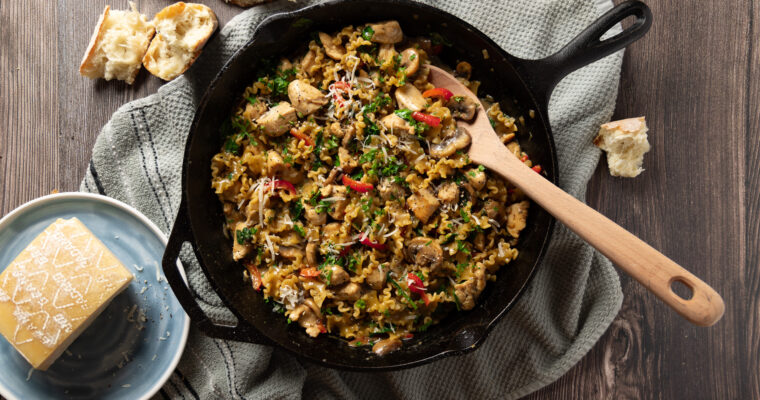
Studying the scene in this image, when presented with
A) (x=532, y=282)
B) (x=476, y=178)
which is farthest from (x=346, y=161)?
(x=532, y=282)

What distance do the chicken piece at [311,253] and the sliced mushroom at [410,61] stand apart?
1104 millimetres

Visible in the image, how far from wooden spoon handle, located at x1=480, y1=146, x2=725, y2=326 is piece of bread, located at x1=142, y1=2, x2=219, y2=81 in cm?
205

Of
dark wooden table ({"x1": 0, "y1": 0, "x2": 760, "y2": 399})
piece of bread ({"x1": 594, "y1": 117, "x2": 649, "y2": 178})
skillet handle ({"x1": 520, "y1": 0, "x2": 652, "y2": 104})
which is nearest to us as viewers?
skillet handle ({"x1": 520, "y1": 0, "x2": 652, "y2": 104})

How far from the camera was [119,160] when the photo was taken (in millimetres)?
3609

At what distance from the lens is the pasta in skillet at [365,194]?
10.2ft

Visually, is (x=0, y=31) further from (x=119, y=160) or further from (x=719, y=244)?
(x=719, y=244)

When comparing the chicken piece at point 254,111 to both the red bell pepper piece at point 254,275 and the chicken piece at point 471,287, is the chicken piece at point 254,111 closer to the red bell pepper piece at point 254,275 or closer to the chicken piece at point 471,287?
the red bell pepper piece at point 254,275

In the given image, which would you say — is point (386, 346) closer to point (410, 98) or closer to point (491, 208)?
point (491, 208)

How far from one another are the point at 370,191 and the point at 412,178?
25 cm

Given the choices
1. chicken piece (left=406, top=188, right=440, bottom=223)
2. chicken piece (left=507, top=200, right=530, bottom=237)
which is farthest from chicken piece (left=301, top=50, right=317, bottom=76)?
chicken piece (left=507, top=200, right=530, bottom=237)

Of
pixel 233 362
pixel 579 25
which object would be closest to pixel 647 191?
pixel 579 25

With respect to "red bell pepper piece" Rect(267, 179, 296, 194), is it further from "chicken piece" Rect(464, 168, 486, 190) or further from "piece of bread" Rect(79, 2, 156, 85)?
"piece of bread" Rect(79, 2, 156, 85)

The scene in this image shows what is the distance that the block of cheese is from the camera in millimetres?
3271

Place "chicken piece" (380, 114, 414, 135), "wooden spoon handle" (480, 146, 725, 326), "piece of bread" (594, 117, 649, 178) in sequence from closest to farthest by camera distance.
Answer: "wooden spoon handle" (480, 146, 725, 326) < "chicken piece" (380, 114, 414, 135) < "piece of bread" (594, 117, 649, 178)
